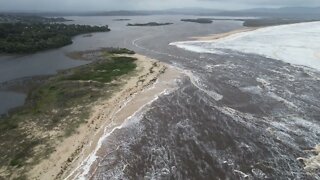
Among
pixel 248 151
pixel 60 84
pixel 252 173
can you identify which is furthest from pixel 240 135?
pixel 60 84

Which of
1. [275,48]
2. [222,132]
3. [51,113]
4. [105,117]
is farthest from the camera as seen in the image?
[275,48]

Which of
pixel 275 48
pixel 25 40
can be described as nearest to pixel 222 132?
pixel 275 48

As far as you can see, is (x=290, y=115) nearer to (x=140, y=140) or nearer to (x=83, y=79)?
(x=140, y=140)

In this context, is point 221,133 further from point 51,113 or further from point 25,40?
point 25,40

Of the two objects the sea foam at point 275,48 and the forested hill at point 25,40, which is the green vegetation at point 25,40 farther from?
the sea foam at point 275,48

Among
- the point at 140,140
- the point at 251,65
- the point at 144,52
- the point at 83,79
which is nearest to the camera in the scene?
the point at 140,140

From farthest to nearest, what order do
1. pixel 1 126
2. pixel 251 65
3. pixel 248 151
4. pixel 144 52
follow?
pixel 144 52 → pixel 251 65 → pixel 1 126 → pixel 248 151

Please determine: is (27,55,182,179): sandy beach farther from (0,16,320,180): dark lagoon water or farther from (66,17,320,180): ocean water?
(0,16,320,180): dark lagoon water
